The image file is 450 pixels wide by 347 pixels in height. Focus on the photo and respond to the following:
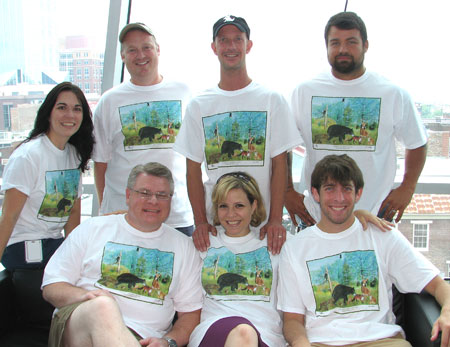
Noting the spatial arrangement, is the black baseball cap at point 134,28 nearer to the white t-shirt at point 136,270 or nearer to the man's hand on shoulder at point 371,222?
the white t-shirt at point 136,270

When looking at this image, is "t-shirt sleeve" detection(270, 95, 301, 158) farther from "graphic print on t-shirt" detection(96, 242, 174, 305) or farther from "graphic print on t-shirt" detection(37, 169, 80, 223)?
"graphic print on t-shirt" detection(37, 169, 80, 223)

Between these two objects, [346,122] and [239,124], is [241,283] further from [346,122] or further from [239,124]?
[346,122]

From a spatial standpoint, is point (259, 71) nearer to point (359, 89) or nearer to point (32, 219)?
point (359, 89)

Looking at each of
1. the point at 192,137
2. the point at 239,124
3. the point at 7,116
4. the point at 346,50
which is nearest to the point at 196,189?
the point at 192,137

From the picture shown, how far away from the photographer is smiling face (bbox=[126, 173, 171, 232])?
211 centimetres

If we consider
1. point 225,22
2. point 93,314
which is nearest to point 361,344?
point 93,314

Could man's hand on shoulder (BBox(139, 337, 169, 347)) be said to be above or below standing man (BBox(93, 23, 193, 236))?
below

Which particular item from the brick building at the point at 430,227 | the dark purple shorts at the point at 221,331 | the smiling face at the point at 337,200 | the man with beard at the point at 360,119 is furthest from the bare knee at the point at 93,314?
the brick building at the point at 430,227

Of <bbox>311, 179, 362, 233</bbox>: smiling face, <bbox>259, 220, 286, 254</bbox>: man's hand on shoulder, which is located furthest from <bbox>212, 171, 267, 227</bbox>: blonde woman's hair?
<bbox>311, 179, 362, 233</bbox>: smiling face

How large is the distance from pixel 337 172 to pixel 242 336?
848 mm

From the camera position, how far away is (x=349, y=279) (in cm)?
198

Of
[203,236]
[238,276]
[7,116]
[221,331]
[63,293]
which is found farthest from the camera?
[7,116]

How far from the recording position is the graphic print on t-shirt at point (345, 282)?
1.95m

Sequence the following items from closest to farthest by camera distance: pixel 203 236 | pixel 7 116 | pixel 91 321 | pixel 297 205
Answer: pixel 91 321 < pixel 203 236 < pixel 297 205 < pixel 7 116
